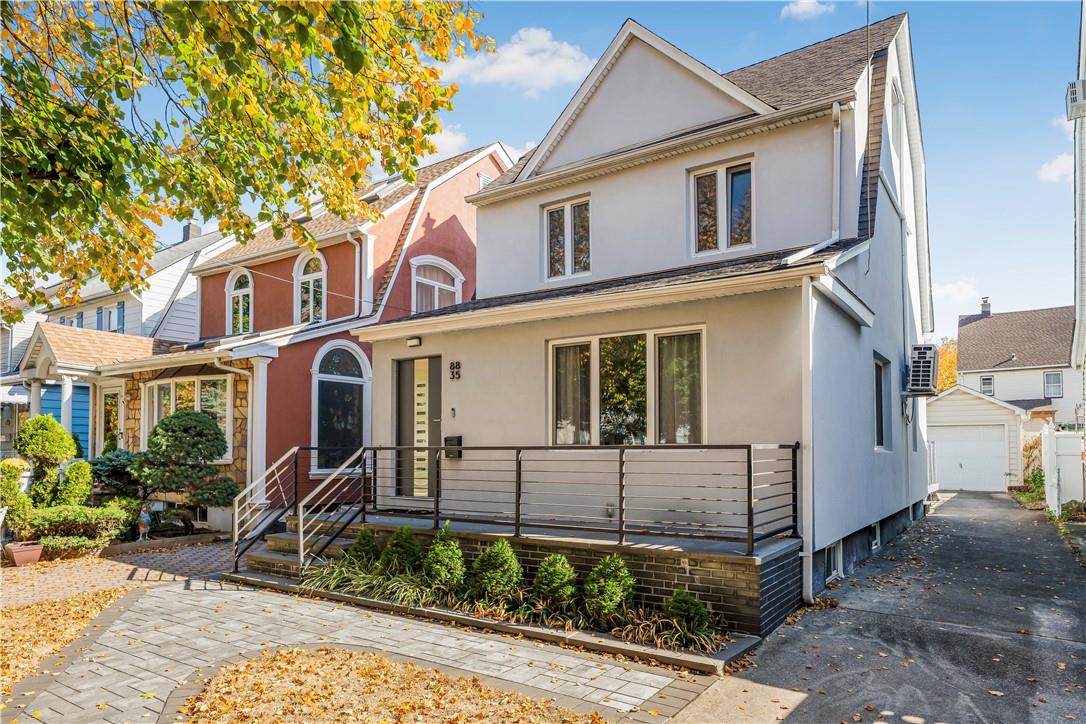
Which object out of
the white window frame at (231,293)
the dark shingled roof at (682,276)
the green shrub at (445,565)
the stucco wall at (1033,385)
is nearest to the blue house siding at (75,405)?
the white window frame at (231,293)

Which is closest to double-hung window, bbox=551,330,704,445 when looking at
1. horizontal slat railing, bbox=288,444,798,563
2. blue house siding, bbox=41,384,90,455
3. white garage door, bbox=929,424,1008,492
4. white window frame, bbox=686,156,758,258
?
horizontal slat railing, bbox=288,444,798,563

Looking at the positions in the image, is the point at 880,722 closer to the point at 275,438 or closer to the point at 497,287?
the point at 497,287

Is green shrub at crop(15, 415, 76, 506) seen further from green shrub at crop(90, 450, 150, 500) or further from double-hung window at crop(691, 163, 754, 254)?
double-hung window at crop(691, 163, 754, 254)

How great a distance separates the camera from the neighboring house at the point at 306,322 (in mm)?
13625

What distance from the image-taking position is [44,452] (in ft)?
37.9

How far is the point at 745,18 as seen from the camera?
9547 millimetres

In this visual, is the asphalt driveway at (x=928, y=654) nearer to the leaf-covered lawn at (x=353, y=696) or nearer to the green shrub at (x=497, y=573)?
the leaf-covered lawn at (x=353, y=696)

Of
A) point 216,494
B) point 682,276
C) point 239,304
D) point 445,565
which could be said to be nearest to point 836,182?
point 682,276

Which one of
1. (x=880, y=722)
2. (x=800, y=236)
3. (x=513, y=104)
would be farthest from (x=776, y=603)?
(x=513, y=104)

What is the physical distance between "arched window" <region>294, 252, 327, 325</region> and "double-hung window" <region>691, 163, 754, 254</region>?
30.0 ft

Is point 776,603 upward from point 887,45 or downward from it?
downward

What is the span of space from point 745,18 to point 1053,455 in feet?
40.9

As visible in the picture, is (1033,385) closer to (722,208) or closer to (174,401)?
(722,208)

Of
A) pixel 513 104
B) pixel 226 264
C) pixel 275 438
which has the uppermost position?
pixel 513 104
